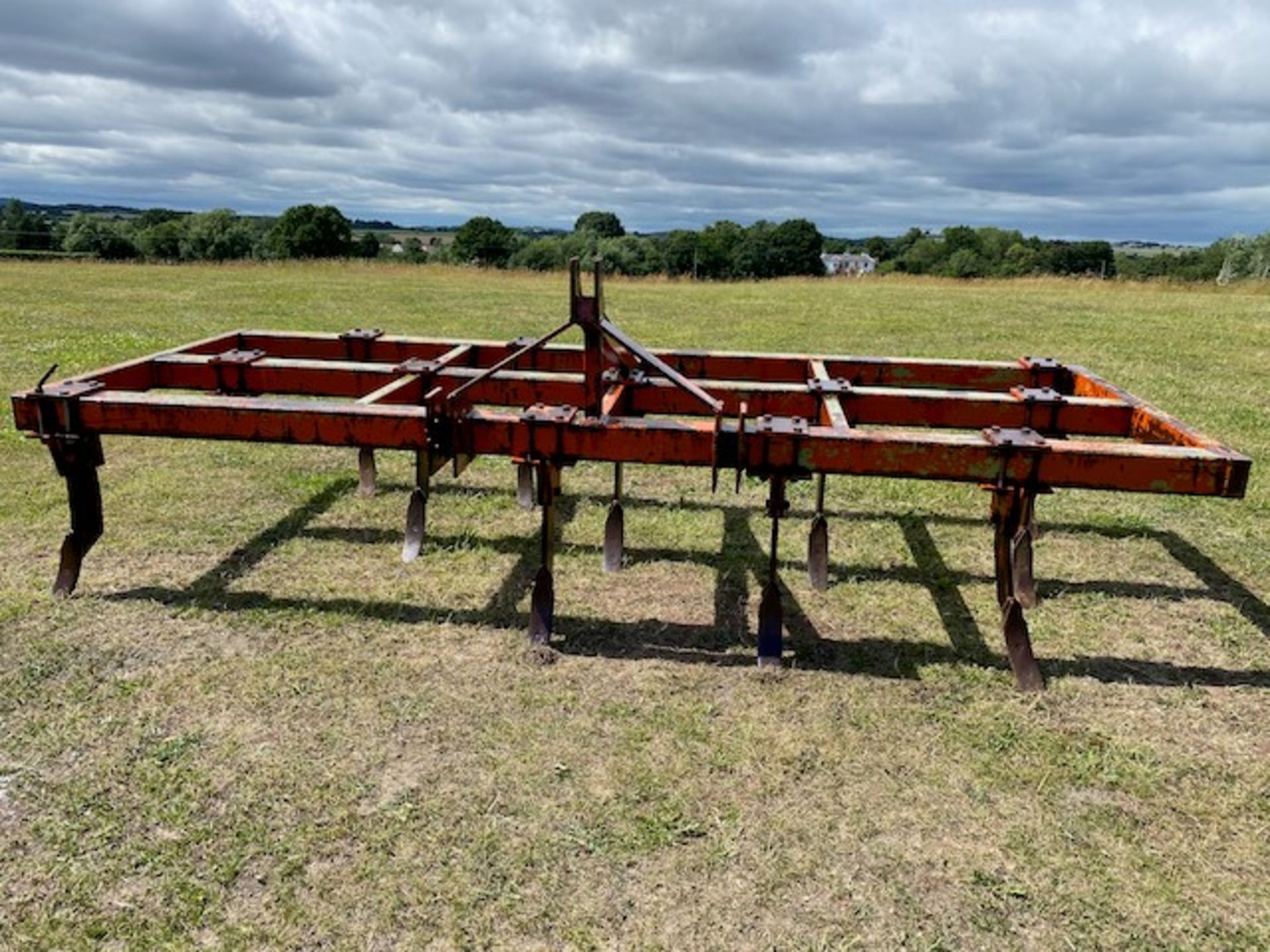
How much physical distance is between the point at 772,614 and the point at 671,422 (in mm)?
840

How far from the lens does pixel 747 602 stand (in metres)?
4.19

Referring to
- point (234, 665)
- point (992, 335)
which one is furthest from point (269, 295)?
point (234, 665)

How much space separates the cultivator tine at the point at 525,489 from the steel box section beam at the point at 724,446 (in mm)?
1821

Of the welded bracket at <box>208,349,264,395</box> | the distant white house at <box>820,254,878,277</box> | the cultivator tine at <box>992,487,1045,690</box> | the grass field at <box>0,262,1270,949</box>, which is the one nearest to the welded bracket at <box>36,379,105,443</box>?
the grass field at <box>0,262,1270,949</box>

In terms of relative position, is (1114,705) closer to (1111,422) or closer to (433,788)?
(1111,422)

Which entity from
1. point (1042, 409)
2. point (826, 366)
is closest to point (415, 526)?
point (826, 366)

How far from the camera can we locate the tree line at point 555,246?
178 ft

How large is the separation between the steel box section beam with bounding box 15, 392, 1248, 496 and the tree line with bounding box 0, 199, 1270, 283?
46643 mm

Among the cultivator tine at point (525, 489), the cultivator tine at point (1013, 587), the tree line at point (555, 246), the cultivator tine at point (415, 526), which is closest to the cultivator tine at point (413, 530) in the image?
the cultivator tine at point (415, 526)

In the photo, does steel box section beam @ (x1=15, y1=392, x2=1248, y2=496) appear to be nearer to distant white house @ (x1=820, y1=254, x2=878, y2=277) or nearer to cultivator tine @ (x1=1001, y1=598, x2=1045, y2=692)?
cultivator tine @ (x1=1001, y1=598, x2=1045, y2=692)

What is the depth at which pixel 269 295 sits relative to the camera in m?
18.6

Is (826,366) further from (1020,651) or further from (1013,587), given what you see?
(1020,651)

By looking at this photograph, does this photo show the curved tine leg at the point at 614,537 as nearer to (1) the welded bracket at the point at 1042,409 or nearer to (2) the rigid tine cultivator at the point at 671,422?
(2) the rigid tine cultivator at the point at 671,422

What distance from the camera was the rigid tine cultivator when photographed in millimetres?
3186
